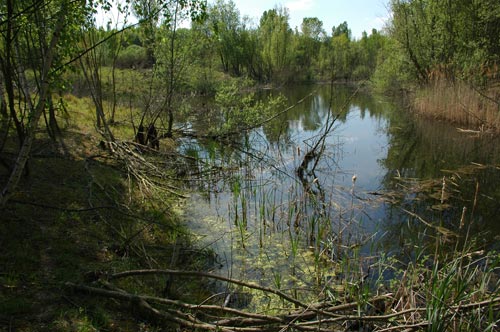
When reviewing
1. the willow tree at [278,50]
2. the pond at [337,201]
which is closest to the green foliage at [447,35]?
the pond at [337,201]

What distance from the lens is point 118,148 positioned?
693 cm

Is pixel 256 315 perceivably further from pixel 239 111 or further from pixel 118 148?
pixel 239 111

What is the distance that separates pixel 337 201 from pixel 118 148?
4.18 m

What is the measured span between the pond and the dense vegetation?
1.91 feet

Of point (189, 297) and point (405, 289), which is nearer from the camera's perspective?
point (405, 289)

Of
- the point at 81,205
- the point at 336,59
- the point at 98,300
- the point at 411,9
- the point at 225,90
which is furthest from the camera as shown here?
the point at 336,59

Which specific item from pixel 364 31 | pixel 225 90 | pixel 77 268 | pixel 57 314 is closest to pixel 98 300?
pixel 57 314

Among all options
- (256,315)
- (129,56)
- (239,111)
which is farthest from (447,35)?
(129,56)

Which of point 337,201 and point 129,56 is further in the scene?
Result: point 129,56

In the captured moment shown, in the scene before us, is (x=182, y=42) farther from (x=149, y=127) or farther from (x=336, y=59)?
(x=336, y=59)

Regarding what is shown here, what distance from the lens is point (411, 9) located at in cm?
1884

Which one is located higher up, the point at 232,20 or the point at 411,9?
the point at 232,20

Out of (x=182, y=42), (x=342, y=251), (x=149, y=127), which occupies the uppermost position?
(x=182, y=42)

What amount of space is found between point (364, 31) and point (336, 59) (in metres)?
36.5
